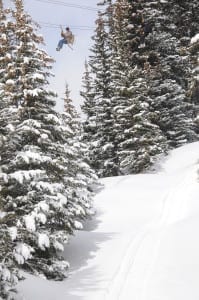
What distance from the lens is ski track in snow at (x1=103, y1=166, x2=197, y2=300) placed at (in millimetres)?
11508

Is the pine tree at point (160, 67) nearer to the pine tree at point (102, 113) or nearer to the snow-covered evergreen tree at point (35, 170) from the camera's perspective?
the pine tree at point (102, 113)

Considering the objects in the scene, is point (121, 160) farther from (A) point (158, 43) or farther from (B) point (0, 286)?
(B) point (0, 286)

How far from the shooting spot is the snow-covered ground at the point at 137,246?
37.3 ft

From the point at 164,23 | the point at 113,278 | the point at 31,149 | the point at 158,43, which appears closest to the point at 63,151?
the point at 31,149

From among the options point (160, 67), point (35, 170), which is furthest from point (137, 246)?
point (160, 67)

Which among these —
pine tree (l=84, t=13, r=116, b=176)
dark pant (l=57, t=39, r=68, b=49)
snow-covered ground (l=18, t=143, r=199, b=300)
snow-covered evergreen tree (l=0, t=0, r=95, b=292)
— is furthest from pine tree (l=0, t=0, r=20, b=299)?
pine tree (l=84, t=13, r=116, b=176)

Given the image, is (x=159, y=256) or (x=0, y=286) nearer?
(x=0, y=286)

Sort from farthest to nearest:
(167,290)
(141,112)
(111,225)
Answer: (141,112), (111,225), (167,290)

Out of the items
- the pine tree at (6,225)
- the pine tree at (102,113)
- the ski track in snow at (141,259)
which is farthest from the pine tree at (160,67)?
the pine tree at (6,225)

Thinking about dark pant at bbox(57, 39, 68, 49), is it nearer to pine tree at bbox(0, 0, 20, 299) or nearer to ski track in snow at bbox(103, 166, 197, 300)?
pine tree at bbox(0, 0, 20, 299)

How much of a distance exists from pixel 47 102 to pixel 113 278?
633cm

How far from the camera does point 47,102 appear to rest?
15.4m

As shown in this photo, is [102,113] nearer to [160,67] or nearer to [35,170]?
[160,67]

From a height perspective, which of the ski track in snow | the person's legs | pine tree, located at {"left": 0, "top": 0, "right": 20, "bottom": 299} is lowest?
the ski track in snow
